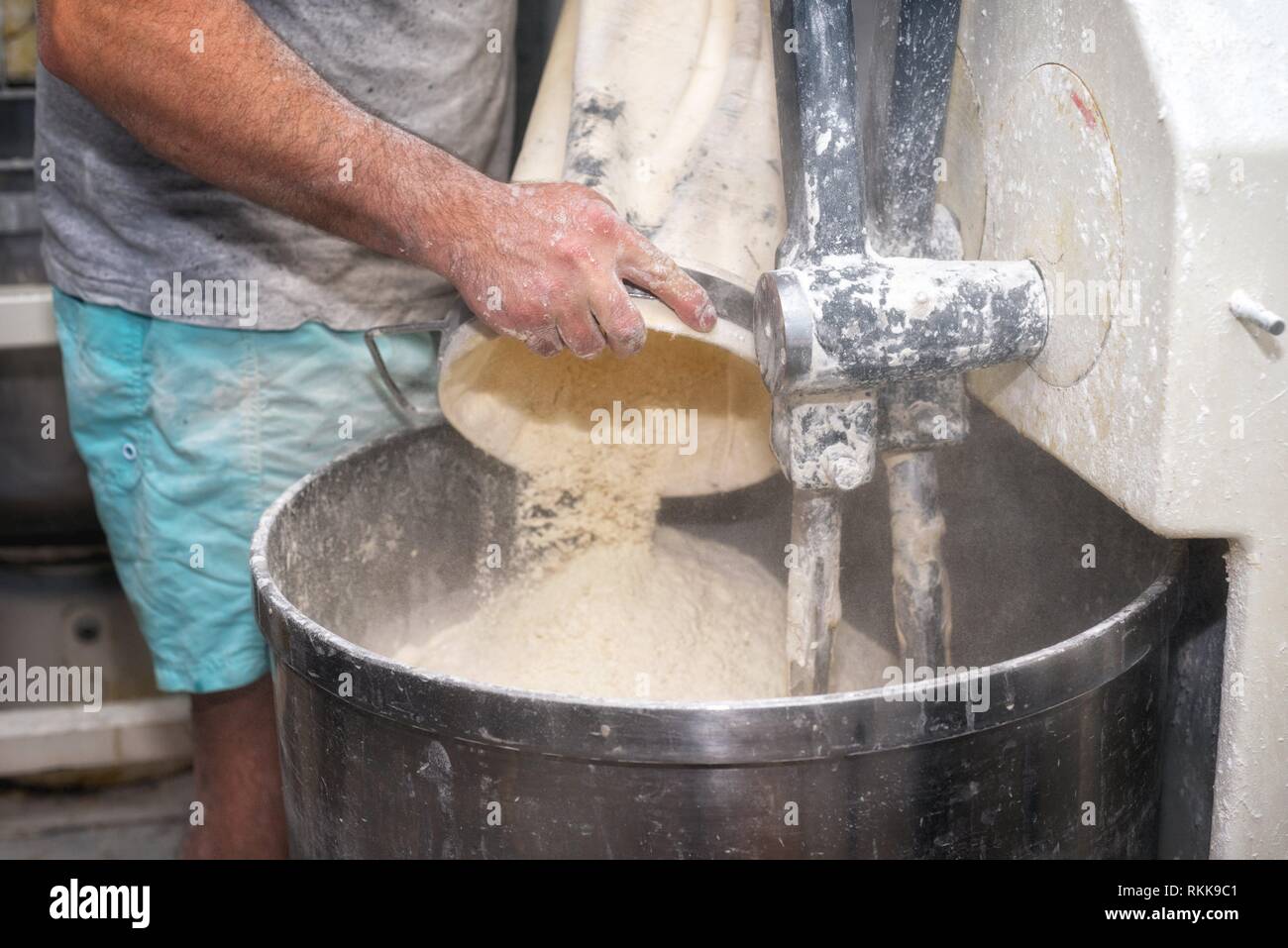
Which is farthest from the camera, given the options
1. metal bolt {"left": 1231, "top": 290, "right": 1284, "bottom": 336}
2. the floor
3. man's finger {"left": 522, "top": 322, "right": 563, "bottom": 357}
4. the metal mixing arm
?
the floor

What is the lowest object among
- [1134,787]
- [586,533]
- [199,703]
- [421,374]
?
[199,703]

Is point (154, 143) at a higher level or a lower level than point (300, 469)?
higher

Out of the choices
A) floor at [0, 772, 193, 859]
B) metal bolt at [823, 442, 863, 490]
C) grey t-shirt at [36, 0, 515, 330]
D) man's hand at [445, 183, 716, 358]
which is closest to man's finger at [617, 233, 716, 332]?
man's hand at [445, 183, 716, 358]

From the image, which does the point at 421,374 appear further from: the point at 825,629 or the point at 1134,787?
the point at 1134,787

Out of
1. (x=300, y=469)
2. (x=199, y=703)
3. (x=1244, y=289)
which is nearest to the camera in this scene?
(x=1244, y=289)

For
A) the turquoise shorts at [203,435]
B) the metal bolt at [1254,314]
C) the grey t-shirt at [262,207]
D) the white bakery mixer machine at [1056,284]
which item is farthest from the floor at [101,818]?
the metal bolt at [1254,314]

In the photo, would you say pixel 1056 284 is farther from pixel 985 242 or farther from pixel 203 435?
pixel 203 435

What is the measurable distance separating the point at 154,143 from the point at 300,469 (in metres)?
0.41

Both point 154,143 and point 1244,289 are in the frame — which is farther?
point 154,143

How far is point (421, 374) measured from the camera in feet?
4.54

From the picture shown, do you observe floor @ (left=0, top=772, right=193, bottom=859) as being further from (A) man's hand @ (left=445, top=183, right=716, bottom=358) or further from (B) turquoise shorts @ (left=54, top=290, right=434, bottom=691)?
(A) man's hand @ (left=445, top=183, right=716, bottom=358)

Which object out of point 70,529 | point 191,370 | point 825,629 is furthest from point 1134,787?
point 70,529

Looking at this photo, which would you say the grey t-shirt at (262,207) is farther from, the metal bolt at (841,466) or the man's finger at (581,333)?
the metal bolt at (841,466)

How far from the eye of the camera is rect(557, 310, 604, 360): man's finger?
2.99ft
